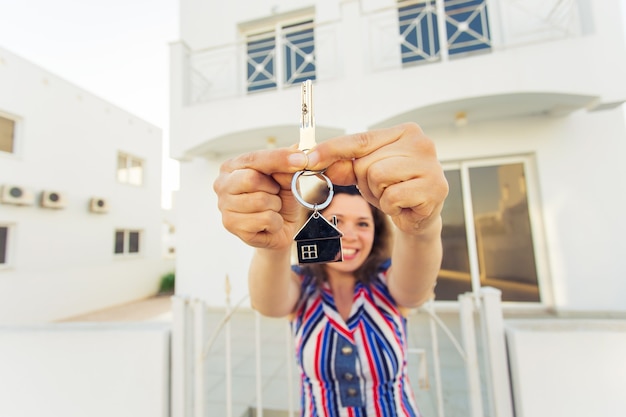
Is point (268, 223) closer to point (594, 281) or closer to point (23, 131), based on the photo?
point (594, 281)


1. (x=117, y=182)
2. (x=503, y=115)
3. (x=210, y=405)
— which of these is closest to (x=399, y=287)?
(x=210, y=405)

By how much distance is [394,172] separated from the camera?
743 millimetres

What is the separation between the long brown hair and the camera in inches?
56.2

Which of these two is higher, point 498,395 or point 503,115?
point 503,115

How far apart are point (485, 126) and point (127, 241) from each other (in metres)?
11.6

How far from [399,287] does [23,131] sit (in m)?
10.4

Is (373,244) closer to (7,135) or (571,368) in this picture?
(571,368)

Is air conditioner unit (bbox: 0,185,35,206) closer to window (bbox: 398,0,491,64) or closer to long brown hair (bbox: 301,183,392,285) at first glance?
long brown hair (bbox: 301,183,392,285)

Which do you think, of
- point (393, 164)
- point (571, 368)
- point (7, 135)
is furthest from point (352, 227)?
point (7, 135)

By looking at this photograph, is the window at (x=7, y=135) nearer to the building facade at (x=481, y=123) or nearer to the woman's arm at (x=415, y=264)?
the building facade at (x=481, y=123)

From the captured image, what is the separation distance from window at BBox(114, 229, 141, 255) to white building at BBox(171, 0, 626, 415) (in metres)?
5.39

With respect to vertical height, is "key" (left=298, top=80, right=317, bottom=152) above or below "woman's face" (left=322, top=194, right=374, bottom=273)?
above

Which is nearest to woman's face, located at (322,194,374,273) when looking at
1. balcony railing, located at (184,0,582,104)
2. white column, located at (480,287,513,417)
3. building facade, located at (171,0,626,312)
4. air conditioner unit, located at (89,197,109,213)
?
white column, located at (480,287,513,417)

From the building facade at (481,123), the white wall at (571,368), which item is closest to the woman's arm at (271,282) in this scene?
the white wall at (571,368)
